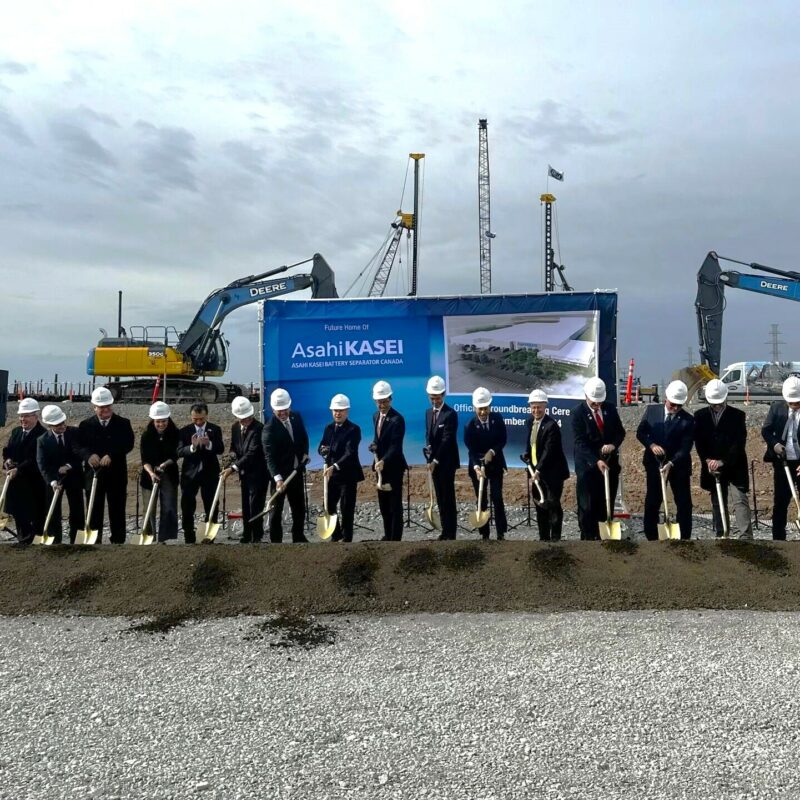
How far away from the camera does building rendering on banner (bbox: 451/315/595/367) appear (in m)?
9.79

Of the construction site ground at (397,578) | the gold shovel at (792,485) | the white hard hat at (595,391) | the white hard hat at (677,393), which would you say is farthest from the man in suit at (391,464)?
the gold shovel at (792,485)

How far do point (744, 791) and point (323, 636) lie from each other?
2.75m

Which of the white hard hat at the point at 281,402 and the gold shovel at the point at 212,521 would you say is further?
the white hard hat at the point at 281,402

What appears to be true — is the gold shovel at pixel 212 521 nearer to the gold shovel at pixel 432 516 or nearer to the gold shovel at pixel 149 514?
the gold shovel at pixel 149 514

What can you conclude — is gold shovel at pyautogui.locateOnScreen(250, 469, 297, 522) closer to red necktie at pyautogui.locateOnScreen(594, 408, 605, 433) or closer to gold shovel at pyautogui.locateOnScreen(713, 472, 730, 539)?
red necktie at pyautogui.locateOnScreen(594, 408, 605, 433)

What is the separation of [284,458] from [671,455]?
157 inches

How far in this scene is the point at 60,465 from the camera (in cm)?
791

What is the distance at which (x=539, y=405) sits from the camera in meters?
7.95

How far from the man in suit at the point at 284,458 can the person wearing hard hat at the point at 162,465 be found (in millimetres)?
1068

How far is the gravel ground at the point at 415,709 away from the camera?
3.09 m

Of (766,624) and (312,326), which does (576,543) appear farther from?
(312,326)

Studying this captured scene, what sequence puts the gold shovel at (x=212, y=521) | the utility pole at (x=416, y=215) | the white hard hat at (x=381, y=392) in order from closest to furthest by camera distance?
the gold shovel at (x=212, y=521), the white hard hat at (x=381, y=392), the utility pole at (x=416, y=215)

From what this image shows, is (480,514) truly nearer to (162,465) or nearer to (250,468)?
(250,468)

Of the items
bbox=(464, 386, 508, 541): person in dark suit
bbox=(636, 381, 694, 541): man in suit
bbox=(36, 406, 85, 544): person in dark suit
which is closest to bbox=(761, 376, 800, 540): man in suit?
bbox=(636, 381, 694, 541): man in suit
